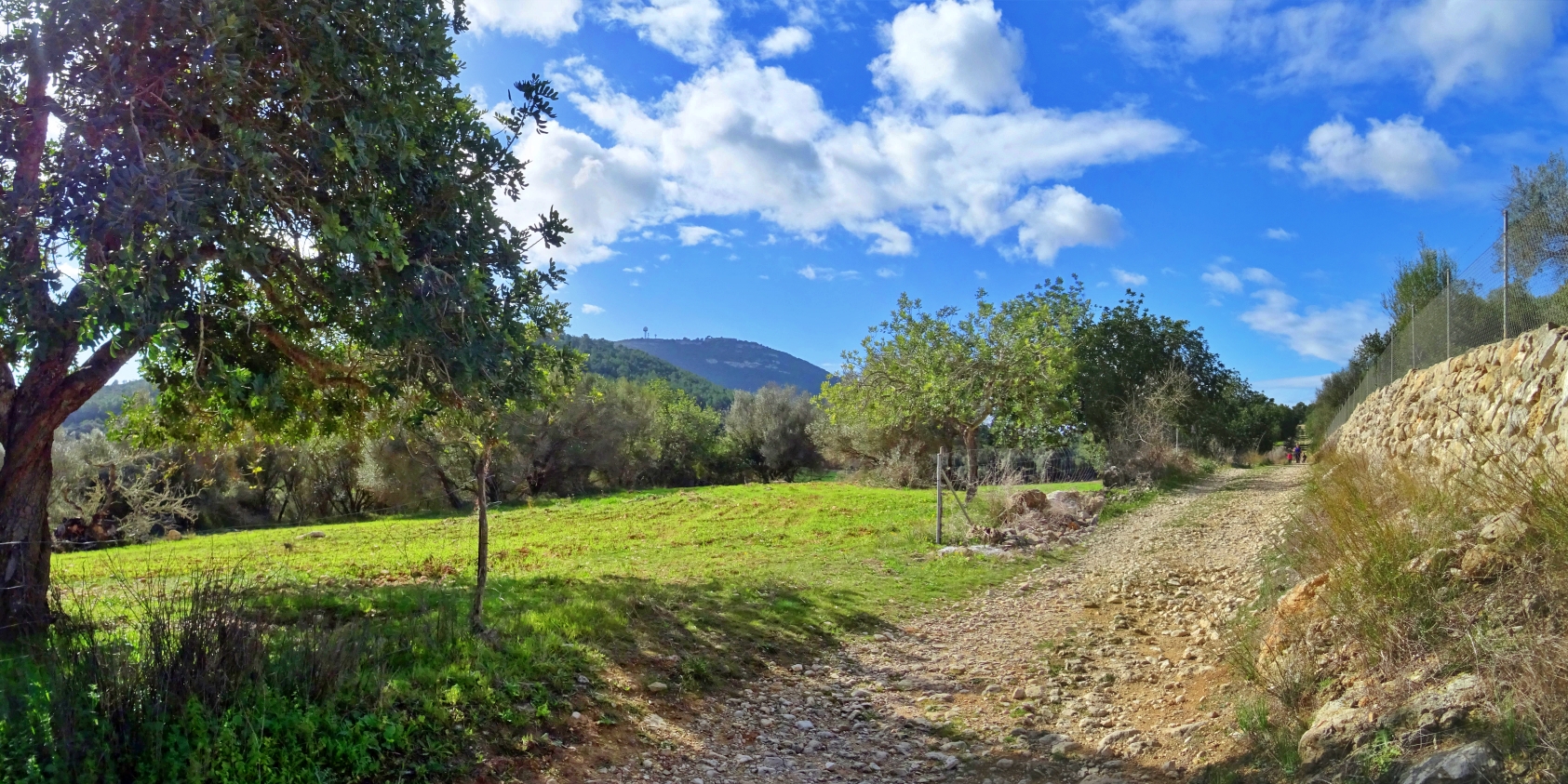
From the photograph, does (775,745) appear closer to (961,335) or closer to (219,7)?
(219,7)

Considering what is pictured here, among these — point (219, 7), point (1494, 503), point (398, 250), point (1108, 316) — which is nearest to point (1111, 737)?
point (1494, 503)

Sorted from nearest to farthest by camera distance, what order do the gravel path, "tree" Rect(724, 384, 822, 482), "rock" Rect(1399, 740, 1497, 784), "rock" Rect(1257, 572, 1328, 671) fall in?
"rock" Rect(1399, 740, 1497, 784)
the gravel path
"rock" Rect(1257, 572, 1328, 671)
"tree" Rect(724, 384, 822, 482)

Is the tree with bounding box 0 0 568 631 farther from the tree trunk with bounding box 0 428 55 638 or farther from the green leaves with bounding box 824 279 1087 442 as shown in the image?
the green leaves with bounding box 824 279 1087 442

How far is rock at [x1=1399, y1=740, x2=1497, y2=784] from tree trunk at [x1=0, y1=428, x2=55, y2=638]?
9123mm

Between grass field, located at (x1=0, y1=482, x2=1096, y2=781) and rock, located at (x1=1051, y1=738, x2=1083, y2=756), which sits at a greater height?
grass field, located at (x1=0, y1=482, x2=1096, y2=781)

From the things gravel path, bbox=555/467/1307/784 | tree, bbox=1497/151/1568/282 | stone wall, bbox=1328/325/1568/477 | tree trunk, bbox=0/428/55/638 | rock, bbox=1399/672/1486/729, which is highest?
tree, bbox=1497/151/1568/282

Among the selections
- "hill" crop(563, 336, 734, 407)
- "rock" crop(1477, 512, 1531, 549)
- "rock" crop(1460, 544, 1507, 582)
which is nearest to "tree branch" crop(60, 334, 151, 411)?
"rock" crop(1460, 544, 1507, 582)

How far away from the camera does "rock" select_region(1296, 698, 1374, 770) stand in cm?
399

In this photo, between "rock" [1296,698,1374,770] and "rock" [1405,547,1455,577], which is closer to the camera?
"rock" [1296,698,1374,770]

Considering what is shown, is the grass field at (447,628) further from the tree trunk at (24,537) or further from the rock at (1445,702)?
the rock at (1445,702)

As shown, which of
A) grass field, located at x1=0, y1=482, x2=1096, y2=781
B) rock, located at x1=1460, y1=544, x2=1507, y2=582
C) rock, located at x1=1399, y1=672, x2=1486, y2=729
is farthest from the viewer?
rock, located at x1=1460, y1=544, x2=1507, y2=582

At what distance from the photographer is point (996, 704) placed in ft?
21.3

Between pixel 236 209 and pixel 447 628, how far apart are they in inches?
138

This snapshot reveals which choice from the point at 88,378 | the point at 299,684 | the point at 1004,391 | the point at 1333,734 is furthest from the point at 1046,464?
the point at 299,684
